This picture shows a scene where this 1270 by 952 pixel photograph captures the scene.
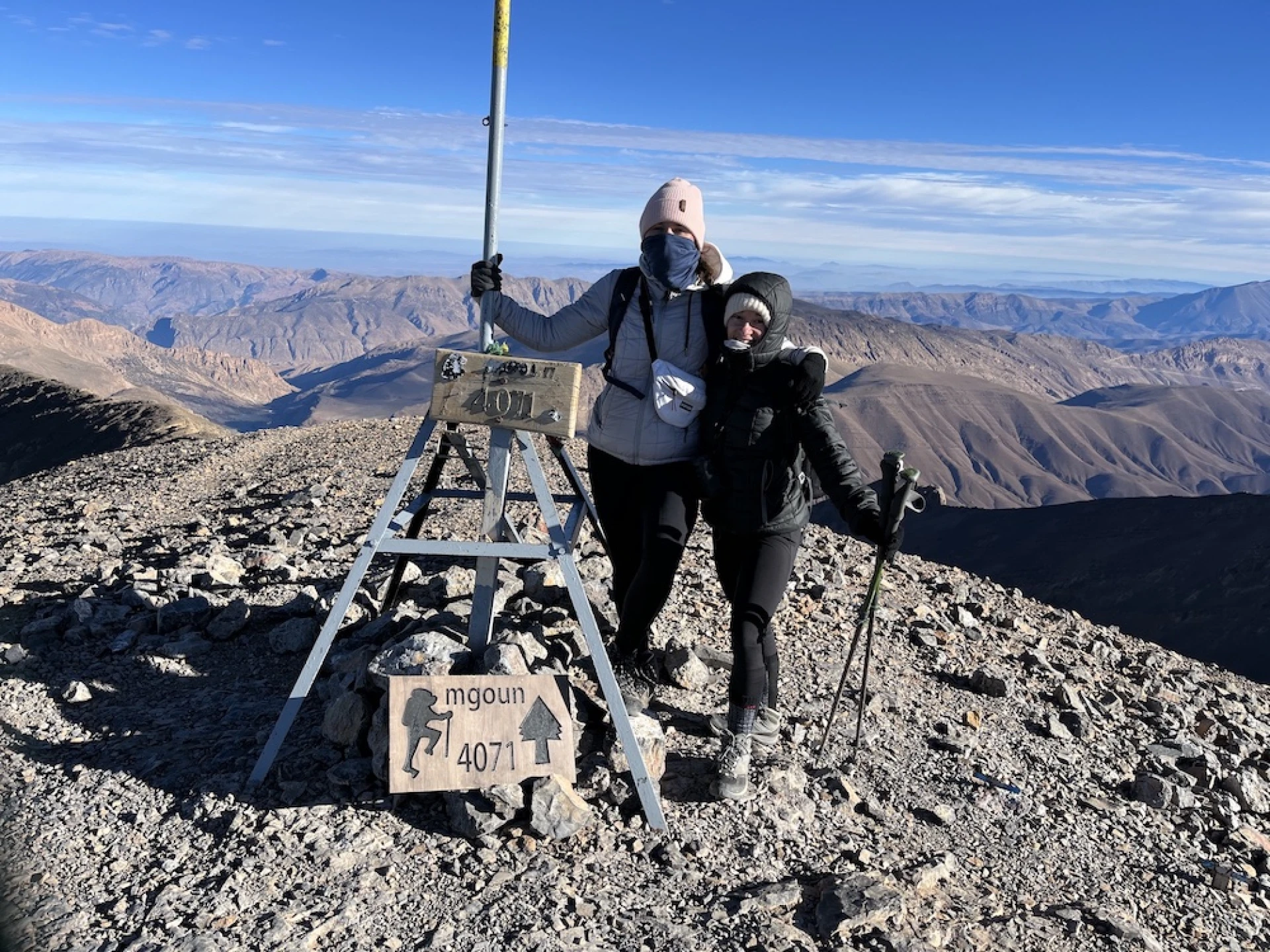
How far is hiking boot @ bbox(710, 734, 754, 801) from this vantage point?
200 inches

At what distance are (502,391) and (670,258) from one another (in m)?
1.12

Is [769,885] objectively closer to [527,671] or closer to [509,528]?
[527,671]

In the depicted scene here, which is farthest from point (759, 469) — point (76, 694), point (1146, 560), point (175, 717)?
point (1146, 560)

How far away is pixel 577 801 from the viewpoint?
A: 15.8ft

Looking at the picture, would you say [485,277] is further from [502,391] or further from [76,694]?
[76,694]

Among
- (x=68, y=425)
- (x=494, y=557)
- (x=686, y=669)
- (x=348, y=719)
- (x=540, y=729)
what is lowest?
(x=68, y=425)

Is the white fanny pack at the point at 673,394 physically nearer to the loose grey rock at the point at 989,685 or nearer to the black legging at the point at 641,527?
the black legging at the point at 641,527

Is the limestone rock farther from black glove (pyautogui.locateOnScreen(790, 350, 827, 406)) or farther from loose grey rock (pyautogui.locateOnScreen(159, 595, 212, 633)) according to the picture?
loose grey rock (pyautogui.locateOnScreen(159, 595, 212, 633))

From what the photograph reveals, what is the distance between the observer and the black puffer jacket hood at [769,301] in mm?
4770

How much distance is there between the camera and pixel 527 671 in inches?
200

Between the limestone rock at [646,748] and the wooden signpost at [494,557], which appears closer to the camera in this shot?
the wooden signpost at [494,557]

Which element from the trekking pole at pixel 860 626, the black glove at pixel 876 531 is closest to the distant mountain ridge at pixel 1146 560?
the trekking pole at pixel 860 626

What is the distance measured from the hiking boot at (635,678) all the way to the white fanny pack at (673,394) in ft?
5.43

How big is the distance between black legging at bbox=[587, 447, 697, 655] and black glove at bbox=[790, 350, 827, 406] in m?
0.70
